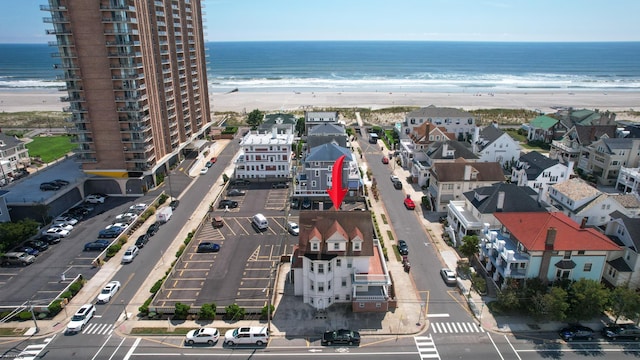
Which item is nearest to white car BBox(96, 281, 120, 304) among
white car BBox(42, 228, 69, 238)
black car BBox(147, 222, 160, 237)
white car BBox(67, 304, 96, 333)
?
white car BBox(67, 304, 96, 333)

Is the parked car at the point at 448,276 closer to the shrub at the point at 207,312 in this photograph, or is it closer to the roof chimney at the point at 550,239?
the roof chimney at the point at 550,239

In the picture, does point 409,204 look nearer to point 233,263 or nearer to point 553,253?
point 553,253

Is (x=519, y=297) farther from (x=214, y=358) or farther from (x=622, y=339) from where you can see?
(x=214, y=358)

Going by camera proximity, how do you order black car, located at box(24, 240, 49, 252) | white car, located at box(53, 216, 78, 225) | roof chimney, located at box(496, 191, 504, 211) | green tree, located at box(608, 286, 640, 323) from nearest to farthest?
green tree, located at box(608, 286, 640, 323) < roof chimney, located at box(496, 191, 504, 211) < black car, located at box(24, 240, 49, 252) < white car, located at box(53, 216, 78, 225)

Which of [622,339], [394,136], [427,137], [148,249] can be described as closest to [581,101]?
[394,136]

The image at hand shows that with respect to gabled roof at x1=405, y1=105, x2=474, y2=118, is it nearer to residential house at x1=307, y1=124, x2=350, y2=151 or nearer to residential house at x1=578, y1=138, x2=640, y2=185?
residential house at x1=307, y1=124, x2=350, y2=151
